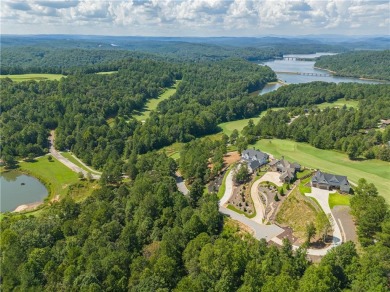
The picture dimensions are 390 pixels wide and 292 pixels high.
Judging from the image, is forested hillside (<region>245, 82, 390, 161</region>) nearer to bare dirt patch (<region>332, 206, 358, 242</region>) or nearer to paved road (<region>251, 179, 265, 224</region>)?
paved road (<region>251, 179, 265, 224</region>)

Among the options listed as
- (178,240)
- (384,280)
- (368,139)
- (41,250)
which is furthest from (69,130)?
(384,280)

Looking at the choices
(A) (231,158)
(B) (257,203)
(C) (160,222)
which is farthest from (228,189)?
(A) (231,158)

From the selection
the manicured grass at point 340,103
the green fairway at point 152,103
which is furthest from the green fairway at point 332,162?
the manicured grass at point 340,103

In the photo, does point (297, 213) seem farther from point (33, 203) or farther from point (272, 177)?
point (33, 203)

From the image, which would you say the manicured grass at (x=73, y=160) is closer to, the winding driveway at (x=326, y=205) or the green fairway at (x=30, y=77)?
the winding driveway at (x=326, y=205)

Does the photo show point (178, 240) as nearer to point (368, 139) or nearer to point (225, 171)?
point (225, 171)
